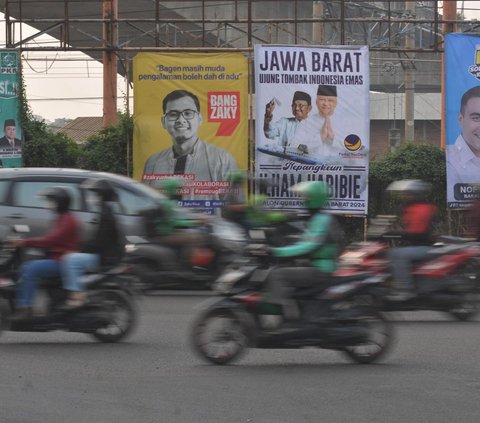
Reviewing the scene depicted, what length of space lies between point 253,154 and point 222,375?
48.2 feet

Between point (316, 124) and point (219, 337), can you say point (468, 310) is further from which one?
point (316, 124)

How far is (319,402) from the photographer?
7043 mm

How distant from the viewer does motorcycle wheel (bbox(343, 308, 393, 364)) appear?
834 cm

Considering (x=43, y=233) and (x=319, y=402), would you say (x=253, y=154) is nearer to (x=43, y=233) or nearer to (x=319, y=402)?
(x=43, y=233)

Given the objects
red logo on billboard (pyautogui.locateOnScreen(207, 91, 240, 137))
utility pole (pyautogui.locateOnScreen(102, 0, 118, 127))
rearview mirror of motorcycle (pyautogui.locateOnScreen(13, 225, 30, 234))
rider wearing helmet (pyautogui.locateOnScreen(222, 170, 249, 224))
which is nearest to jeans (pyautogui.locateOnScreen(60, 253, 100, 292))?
rearview mirror of motorcycle (pyautogui.locateOnScreen(13, 225, 30, 234))

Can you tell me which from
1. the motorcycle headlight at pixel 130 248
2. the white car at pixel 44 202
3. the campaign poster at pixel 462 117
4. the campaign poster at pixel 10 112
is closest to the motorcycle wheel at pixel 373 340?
the motorcycle headlight at pixel 130 248

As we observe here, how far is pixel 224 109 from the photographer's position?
22047 mm

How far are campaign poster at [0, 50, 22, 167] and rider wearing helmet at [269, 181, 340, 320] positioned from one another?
49.9 ft

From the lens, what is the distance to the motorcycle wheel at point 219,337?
8.23 metres

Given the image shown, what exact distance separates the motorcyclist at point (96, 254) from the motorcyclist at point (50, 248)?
0.42 feet

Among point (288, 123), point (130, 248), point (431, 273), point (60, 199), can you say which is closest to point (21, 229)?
point (130, 248)

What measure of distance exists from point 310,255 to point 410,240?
3242 millimetres

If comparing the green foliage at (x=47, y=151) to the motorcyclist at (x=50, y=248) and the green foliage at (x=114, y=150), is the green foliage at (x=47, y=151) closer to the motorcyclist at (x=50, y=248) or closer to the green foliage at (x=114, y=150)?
the green foliage at (x=114, y=150)

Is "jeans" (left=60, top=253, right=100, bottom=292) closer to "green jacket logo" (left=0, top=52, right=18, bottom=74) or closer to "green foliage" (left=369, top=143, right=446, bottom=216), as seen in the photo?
"green jacket logo" (left=0, top=52, right=18, bottom=74)
